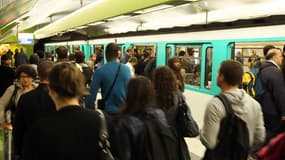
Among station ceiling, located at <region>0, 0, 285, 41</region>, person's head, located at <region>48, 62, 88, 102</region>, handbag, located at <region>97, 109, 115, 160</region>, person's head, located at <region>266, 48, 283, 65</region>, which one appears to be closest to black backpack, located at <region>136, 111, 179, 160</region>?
handbag, located at <region>97, 109, 115, 160</region>

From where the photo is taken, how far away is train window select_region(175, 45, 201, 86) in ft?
25.6

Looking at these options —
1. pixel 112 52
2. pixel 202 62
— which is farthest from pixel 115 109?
pixel 202 62

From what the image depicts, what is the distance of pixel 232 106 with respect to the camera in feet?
9.66

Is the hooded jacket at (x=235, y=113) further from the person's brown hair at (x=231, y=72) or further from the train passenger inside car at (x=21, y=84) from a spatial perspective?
the train passenger inside car at (x=21, y=84)

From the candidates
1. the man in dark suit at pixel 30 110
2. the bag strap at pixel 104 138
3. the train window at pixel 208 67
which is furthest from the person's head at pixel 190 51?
the bag strap at pixel 104 138

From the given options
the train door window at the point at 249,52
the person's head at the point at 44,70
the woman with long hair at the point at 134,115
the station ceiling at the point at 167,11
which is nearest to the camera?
the woman with long hair at the point at 134,115

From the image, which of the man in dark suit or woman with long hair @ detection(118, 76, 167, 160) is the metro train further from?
the man in dark suit

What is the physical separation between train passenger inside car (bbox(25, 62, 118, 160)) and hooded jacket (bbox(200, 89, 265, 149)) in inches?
41.8

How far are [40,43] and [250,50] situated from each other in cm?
2493

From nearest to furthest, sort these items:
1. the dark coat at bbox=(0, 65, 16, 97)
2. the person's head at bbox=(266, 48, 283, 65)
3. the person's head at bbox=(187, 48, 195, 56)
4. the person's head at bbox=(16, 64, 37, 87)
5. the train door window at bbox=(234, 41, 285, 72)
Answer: the person's head at bbox=(16, 64, 37, 87) < the person's head at bbox=(266, 48, 283, 65) < the dark coat at bbox=(0, 65, 16, 97) < the train door window at bbox=(234, 41, 285, 72) < the person's head at bbox=(187, 48, 195, 56)

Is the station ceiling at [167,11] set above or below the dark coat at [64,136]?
above

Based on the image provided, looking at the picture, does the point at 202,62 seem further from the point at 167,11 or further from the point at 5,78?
the point at 5,78

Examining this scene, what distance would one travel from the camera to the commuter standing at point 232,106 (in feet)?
9.50

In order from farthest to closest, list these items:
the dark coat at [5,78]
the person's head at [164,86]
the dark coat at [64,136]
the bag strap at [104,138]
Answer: the dark coat at [5,78] → the person's head at [164,86] → the bag strap at [104,138] → the dark coat at [64,136]
